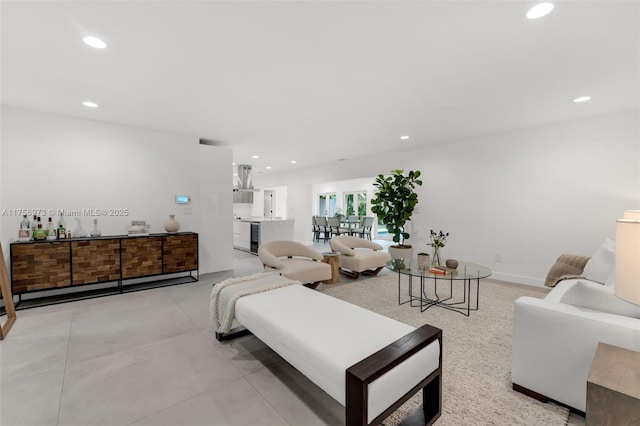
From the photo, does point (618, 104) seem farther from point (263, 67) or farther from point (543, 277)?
point (263, 67)

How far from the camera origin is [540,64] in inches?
97.9

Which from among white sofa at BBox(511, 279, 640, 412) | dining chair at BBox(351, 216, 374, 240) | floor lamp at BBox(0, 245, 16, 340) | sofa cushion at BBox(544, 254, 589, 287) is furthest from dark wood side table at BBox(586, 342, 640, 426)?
dining chair at BBox(351, 216, 374, 240)

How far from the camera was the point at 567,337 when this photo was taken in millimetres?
1664

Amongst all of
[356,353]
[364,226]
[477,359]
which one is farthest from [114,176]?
[364,226]

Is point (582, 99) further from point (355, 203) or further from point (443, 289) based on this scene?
point (355, 203)

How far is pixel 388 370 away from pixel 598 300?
56.9 inches

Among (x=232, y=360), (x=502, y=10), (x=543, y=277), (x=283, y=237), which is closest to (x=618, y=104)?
(x=543, y=277)

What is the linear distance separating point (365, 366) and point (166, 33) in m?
2.58

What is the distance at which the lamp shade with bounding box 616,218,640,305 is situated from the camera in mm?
1038

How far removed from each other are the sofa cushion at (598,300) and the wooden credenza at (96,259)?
189 inches

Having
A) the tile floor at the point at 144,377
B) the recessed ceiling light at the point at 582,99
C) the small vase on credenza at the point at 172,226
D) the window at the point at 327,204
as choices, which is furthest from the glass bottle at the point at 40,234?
the window at the point at 327,204

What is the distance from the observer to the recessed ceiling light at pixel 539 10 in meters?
1.73

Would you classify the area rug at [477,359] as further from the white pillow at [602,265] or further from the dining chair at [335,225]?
the dining chair at [335,225]

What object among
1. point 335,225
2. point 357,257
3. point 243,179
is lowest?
point 357,257
